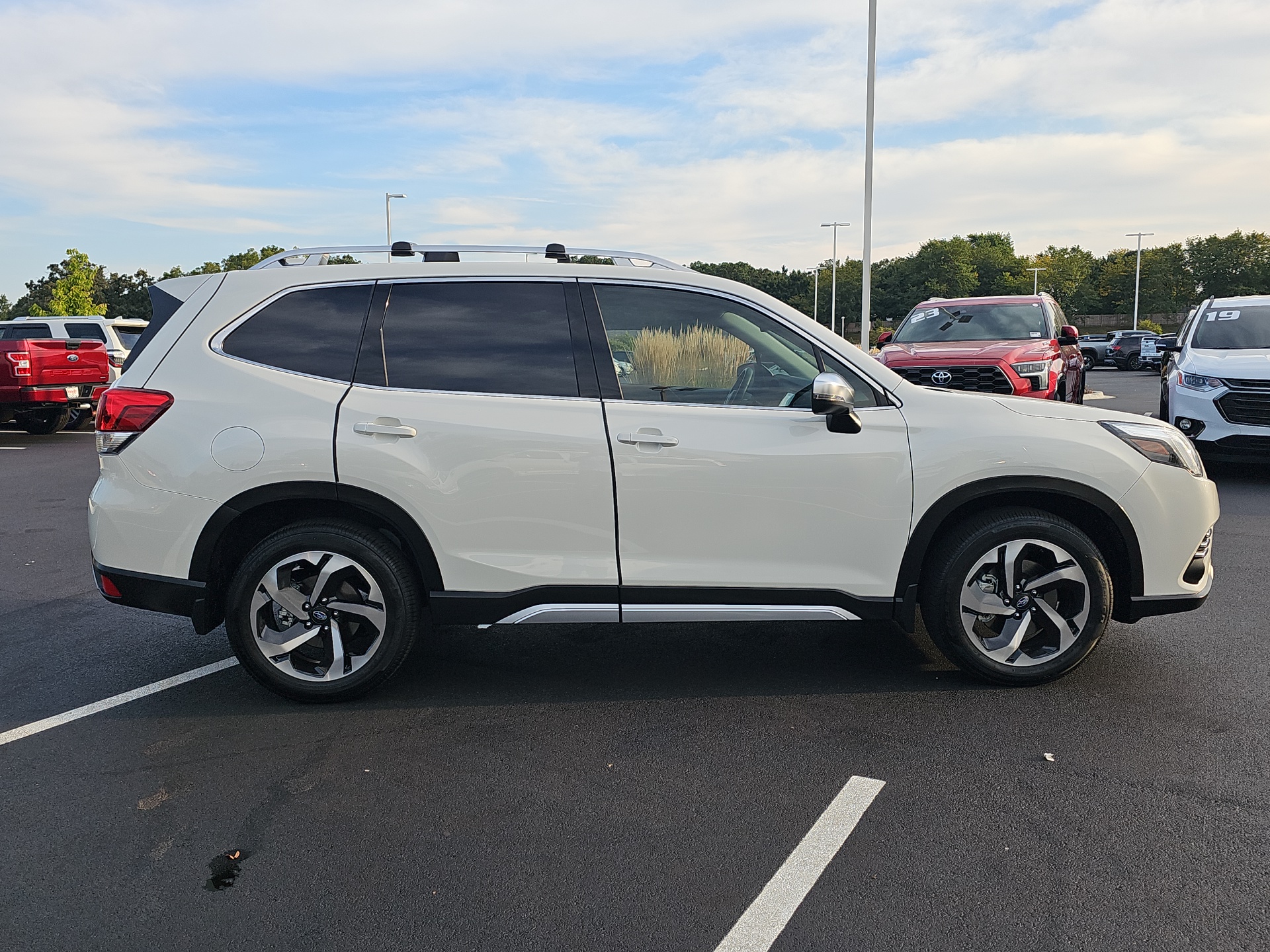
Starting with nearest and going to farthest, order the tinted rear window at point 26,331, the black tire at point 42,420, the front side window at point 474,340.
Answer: the front side window at point 474,340
the black tire at point 42,420
the tinted rear window at point 26,331

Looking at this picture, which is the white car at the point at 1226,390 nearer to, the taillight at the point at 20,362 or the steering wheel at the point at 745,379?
the steering wheel at the point at 745,379

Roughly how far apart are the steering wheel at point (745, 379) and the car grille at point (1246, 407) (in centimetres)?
721

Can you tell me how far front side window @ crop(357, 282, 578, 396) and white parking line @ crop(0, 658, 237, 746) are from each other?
5.48 ft

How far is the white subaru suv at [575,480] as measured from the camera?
4070 millimetres

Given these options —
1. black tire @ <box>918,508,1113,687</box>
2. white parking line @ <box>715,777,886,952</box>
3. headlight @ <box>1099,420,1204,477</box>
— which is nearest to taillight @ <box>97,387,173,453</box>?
white parking line @ <box>715,777,886,952</box>

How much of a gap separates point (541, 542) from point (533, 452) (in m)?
0.37

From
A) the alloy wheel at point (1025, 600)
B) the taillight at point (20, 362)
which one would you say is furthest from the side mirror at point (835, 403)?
the taillight at point (20, 362)

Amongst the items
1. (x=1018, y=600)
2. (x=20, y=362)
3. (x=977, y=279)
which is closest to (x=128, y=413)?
(x=1018, y=600)

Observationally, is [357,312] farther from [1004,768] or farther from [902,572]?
[1004,768]

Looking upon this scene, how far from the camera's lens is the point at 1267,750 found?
145 inches

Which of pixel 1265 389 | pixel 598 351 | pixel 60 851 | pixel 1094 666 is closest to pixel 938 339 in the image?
pixel 1265 389

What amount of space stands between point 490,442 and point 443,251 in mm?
993

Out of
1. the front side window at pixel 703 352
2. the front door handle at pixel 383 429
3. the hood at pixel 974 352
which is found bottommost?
the front door handle at pixel 383 429

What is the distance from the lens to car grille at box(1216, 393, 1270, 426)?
9289 millimetres
